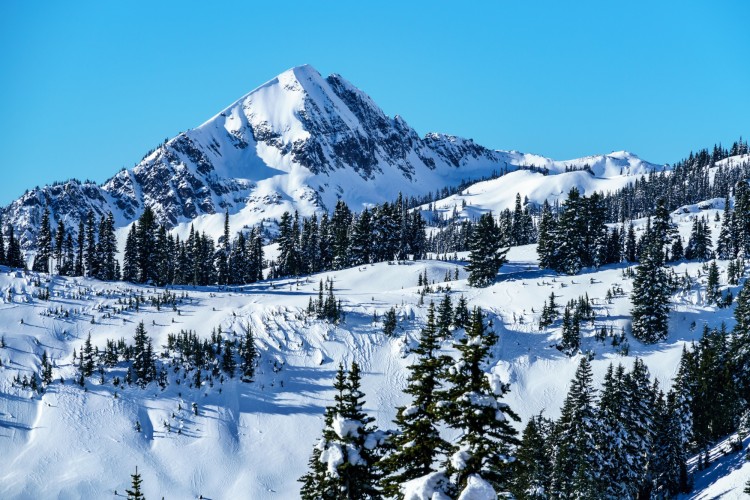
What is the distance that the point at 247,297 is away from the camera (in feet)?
251

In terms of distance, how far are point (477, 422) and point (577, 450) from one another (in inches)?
1118

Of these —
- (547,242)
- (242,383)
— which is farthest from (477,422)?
(547,242)

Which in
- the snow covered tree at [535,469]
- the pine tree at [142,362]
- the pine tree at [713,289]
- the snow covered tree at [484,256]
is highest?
the snow covered tree at [484,256]

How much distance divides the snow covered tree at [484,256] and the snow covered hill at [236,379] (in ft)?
8.33

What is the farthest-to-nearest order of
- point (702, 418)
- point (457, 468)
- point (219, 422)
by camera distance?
1. point (219, 422)
2. point (702, 418)
3. point (457, 468)

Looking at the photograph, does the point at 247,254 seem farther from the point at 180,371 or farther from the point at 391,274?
the point at 180,371

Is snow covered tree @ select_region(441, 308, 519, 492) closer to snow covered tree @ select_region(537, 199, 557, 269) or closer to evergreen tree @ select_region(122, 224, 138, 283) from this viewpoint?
snow covered tree @ select_region(537, 199, 557, 269)

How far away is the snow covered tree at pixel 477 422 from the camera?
14547 mm

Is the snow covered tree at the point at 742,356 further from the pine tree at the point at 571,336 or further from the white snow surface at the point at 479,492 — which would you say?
the white snow surface at the point at 479,492

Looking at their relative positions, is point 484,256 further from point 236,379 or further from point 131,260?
point 131,260

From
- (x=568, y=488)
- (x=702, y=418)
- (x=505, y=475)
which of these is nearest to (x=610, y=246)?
(x=702, y=418)

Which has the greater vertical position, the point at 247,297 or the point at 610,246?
the point at 610,246

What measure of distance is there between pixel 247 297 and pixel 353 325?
17.2m

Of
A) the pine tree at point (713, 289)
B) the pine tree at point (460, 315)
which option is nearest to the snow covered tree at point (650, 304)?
the pine tree at point (713, 289)
